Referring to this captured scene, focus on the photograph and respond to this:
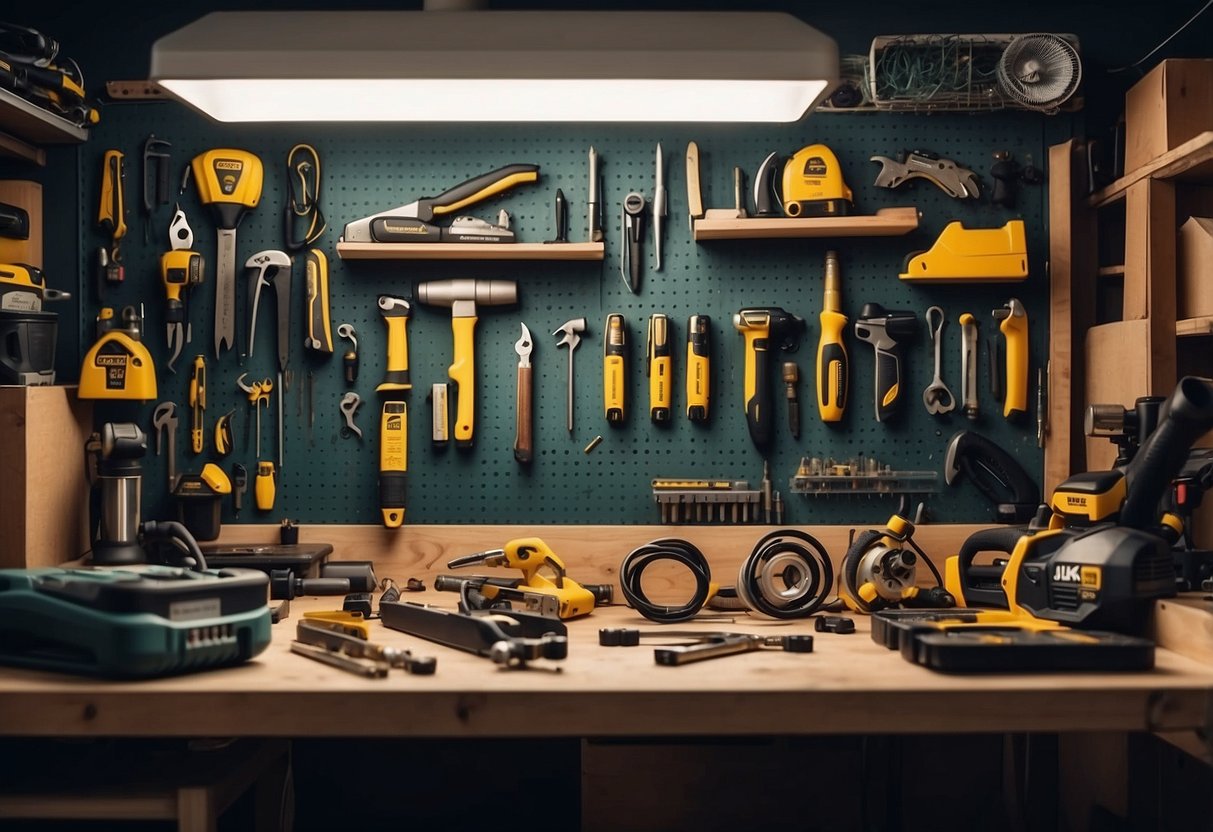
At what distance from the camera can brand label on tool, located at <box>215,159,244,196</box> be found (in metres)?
2.70

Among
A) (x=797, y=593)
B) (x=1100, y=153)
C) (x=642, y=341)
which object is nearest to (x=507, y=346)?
(x=642, y=341)

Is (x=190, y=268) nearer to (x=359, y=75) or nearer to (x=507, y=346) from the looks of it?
(x=507, y=346)

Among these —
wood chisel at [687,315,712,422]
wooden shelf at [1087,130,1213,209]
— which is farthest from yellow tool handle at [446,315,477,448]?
wooden shelf at [1087,130,1213,209]

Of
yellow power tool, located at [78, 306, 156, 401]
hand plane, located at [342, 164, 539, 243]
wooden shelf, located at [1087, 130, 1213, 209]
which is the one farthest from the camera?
hand plane, located at [342, 164, 539, 243]

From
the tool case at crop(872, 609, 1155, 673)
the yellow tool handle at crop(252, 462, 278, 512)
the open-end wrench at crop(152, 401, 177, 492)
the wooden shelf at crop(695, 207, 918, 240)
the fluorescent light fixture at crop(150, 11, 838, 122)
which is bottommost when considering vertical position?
the tool case at crop(872, 609, 1155, 673)

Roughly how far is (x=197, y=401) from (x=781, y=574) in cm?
158

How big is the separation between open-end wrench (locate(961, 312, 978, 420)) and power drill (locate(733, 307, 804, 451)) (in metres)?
0.44

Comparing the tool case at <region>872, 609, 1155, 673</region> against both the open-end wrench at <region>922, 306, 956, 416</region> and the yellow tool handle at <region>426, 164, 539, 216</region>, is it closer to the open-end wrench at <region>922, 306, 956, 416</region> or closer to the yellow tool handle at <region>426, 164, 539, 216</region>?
the open-end wrench at <region>922, 306, 956, 416</region>

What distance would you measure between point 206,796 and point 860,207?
2054 mm

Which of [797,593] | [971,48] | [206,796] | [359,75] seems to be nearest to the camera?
[206,796]

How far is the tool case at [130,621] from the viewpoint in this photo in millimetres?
1630

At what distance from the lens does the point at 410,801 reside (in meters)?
2.72

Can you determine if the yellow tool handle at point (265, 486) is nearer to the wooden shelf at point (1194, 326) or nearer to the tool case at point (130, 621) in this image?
the tool case at point (130, 621)

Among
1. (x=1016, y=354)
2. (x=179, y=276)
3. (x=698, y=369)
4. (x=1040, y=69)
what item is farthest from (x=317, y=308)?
(x=1040, y=69)
